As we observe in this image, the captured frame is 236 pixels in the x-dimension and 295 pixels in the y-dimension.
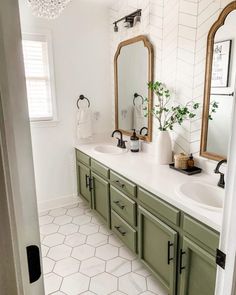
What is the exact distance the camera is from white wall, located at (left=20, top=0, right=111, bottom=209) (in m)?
2.88

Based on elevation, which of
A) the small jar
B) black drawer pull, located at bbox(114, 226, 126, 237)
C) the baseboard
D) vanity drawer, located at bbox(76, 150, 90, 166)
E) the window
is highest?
the window

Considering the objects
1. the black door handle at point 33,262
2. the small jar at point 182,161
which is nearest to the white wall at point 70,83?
the small jar at point 182,161

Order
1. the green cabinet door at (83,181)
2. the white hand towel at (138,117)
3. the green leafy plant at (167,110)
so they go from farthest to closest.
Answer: the green cabinet door at (83,181) → the white hand towel at (138,117) → the green leafy plant at (167,110)

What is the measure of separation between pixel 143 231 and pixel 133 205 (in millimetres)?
220

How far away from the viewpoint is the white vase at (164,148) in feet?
7.23

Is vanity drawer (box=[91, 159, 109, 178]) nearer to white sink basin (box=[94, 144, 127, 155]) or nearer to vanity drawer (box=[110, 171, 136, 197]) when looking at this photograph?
vanity drawer (box=[110, 171, 136, 197])

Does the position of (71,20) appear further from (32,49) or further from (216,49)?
(216,49)

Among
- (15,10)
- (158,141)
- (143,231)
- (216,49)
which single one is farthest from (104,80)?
(15,10)

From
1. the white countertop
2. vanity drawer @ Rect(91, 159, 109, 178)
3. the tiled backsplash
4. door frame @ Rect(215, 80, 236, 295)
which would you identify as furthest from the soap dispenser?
door frame @ Rect(215, 80, 236, 295)

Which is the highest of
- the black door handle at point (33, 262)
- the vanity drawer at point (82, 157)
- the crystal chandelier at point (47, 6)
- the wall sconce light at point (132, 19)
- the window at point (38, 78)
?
the wall sconce light at point (132, 19)

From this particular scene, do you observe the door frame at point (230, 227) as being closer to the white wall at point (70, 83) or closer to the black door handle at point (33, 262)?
the black door handle at point (33, 262)

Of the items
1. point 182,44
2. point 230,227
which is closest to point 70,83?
point 182,44

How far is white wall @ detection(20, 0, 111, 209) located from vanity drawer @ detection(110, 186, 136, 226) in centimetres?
112

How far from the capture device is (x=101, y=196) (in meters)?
2.59
